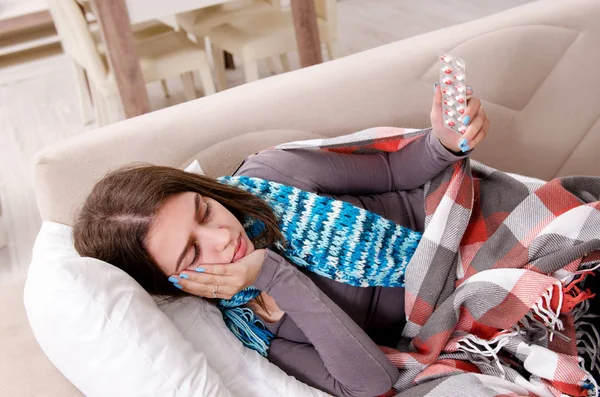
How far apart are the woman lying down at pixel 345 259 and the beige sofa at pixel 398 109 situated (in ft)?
0.47

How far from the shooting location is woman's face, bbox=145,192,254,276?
101 centimetres

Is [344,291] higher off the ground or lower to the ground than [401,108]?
lower

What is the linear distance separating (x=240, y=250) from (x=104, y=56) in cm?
174

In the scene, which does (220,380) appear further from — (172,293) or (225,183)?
(225,183)

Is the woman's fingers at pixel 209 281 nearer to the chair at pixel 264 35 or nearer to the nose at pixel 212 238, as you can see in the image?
the nose at pixel 212 238

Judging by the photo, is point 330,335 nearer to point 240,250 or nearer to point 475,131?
point 240,250

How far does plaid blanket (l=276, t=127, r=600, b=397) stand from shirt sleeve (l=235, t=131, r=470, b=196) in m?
0.03

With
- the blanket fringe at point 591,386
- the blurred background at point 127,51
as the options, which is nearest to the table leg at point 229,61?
the blurred background at point 127,51

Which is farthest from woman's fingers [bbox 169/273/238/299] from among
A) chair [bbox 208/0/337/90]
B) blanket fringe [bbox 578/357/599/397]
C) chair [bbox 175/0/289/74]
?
chair [bbox 175/0/289/74]

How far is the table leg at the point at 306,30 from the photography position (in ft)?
7.84

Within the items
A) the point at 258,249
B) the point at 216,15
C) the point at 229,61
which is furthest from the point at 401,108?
the point at 229,61

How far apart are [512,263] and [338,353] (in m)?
0.39

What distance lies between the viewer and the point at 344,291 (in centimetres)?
122

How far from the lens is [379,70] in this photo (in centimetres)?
142
